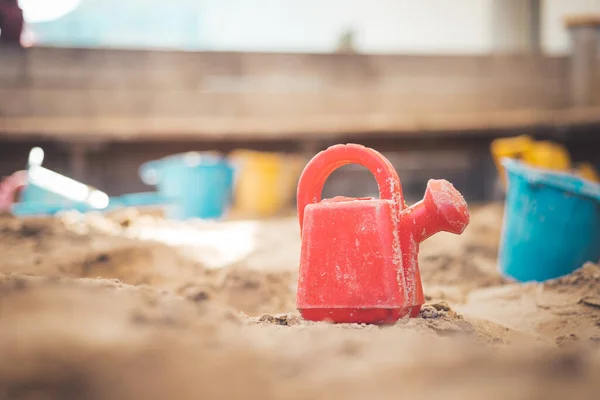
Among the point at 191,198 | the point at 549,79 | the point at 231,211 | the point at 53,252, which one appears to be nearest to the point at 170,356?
the point at 53,252

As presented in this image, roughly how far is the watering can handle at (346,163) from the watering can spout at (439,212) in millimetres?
63

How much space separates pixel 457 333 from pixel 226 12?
11396mm

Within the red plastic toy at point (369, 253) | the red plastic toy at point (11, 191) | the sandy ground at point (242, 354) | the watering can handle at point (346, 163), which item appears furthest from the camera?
the red plastic toy at point (11, 191)

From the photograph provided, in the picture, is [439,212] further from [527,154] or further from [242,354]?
[527,154]

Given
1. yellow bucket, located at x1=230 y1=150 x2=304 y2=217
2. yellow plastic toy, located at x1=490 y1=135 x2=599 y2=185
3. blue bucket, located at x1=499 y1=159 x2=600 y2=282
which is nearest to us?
blue bucket, located at x1=499 y1=159 x2=600 y2=282

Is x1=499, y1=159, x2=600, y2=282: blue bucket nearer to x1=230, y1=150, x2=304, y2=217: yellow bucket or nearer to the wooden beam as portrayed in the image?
x1=230, y1=150, x2=304, y2=217: yellow bucket

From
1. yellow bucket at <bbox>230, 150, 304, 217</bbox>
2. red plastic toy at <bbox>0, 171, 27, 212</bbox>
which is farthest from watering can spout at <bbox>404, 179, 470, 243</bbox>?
yellow bucket at <bbox>230, 150, 304, 217</bbox>

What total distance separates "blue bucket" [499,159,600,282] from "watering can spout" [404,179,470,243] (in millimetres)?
1075

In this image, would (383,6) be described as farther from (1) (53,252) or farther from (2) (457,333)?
(2) (457,333)

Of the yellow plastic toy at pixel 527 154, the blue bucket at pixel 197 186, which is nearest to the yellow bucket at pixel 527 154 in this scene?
the yellow plastic toy at pixel 527 154

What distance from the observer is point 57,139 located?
19.7 ft

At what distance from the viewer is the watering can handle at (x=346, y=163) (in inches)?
55.2

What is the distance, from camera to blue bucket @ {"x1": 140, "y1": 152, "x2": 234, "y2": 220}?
487 centimetres

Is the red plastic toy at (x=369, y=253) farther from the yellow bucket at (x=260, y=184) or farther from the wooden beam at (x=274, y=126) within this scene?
the wooden beam at (x=274, y=126)
